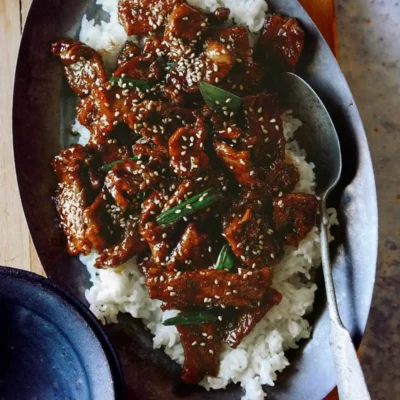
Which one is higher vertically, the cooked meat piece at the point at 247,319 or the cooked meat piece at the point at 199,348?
the cooked meat piece at the point at 247,319

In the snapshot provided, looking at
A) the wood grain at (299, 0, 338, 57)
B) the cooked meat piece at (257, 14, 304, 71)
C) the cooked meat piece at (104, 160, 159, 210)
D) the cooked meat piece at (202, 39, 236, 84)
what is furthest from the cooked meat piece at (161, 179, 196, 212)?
the wood grain at (299, 0, 338, 57)

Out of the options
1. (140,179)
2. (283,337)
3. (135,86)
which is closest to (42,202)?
(140,179)

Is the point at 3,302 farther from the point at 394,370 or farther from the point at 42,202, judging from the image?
the point at 394,370

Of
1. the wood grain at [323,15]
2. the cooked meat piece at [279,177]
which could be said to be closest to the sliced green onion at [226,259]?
the cooked meat piece at [279,177]

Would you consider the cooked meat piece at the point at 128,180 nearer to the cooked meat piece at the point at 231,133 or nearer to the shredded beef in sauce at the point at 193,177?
the shredded beef in sauce at the point at 193,177

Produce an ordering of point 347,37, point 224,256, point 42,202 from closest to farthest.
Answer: point 224,256, point 42,202, point 347,37

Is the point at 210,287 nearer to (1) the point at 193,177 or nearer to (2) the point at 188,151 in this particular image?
(1) the point at 193,177
